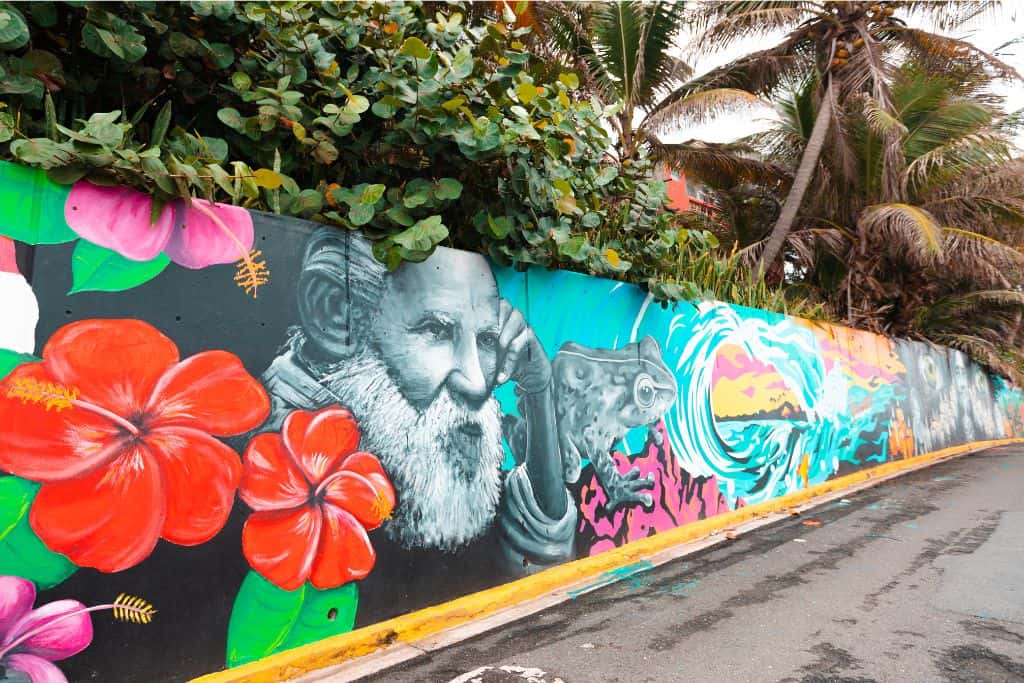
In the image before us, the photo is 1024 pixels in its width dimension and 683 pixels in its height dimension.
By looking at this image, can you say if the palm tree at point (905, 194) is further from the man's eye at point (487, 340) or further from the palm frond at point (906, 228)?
the man's eye at point (487, 340)

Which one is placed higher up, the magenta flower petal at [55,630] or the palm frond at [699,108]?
the palm frond at [699,108]

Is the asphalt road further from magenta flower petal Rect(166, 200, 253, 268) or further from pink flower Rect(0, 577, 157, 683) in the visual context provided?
magenta flower petal Rect(166, 200, 253, 268)

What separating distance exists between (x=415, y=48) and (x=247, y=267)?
168cm

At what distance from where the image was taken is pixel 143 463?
3154 millimetres

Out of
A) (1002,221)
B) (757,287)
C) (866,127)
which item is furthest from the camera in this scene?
(1002,221)

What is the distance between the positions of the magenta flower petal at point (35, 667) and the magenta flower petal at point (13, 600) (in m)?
0.09

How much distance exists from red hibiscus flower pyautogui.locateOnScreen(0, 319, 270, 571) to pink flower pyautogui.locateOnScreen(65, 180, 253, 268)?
40cm

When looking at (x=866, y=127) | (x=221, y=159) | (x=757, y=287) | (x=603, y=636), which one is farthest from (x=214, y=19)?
(x=866, y=127)

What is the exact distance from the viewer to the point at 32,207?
2947 mm

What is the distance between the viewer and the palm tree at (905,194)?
1311 cm

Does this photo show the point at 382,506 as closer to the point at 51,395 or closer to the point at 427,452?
the point at 427,452

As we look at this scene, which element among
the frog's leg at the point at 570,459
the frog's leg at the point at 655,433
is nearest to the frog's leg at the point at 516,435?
the frog's leg at the point at 570,459

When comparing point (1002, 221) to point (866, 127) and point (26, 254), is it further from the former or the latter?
point (26, 254)

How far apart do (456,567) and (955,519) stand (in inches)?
239
